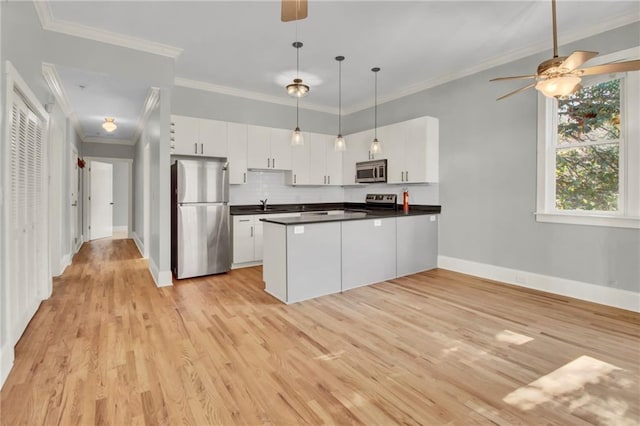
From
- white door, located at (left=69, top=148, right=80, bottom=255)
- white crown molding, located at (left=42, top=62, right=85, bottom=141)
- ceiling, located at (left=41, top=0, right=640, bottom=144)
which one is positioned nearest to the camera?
ceiling, located at (left=41, top=0, right=640, bottom=144)

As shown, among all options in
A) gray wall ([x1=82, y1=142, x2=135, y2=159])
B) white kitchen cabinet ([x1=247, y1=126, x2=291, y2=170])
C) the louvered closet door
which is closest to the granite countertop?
white kitchen cabinet ([x1=247, y1=126, x2=291, y2=170])

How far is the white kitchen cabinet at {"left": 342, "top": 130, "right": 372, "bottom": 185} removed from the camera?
5.73 meters

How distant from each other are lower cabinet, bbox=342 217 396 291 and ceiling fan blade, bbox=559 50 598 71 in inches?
94.1

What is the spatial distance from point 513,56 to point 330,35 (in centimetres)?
227

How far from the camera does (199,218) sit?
4.48 meters

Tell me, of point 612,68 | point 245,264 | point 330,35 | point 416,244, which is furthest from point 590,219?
point 245,264

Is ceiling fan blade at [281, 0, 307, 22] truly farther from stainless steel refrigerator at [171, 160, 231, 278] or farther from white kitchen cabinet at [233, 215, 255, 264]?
white kitchen cabinet at [233, 215, 255, 264]

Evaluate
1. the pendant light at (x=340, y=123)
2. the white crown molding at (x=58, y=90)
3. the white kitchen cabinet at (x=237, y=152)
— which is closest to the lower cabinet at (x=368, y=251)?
the pendant light at (x=340, y=123)

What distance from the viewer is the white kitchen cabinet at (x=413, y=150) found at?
4.76 metres

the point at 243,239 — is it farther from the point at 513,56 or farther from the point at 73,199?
the point at 513,56

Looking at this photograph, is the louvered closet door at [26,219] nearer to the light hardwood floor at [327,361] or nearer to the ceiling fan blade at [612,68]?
the light hardwood floor at [327,361]

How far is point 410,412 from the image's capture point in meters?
1.71

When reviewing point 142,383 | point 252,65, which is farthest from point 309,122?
point 142,383

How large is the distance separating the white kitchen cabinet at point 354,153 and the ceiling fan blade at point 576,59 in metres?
3.53
